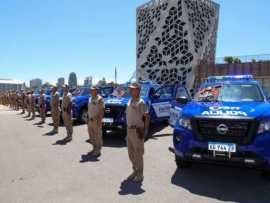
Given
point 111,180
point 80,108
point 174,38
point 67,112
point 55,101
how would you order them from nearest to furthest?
point 111,180 < point 67,112 < point 55,101 < point 80,108 < point 174,38

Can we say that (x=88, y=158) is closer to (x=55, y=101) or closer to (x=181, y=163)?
(x=181, y=163)

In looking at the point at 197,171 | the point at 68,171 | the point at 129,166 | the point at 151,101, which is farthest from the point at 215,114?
the point at 151,101

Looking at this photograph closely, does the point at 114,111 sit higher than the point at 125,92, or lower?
lower

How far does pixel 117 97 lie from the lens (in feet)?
34.8

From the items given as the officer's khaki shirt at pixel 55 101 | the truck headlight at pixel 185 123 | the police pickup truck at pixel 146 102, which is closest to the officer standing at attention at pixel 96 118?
the police pickup truck at pixel 146 102

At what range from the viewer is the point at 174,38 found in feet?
172

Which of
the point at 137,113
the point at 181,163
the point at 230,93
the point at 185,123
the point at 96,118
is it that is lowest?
the point at 181,163

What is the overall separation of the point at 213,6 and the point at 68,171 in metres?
57.6

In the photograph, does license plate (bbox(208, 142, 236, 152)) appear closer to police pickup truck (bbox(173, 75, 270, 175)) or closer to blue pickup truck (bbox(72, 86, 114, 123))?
police pickup truck (bbox(173, 75, 270, 175))

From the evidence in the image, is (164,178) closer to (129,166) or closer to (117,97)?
(129,166)

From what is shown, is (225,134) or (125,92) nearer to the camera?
(225,134)

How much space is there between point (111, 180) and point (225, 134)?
219cm

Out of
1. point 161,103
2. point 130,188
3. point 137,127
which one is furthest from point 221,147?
point 161,103

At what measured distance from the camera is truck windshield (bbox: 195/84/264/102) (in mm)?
6379
